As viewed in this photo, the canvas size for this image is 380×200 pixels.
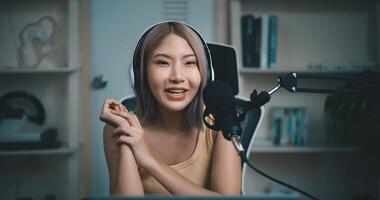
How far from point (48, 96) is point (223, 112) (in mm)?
1740

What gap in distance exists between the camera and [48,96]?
217 cm

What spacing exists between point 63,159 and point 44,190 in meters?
0.21

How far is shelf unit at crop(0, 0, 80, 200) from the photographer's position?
2035 mm

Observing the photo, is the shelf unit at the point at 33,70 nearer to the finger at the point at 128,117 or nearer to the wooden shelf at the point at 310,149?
the wooden shelf at the point at 310,149

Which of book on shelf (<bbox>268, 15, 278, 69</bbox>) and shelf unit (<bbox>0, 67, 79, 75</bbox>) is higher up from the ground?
book on shelf (<bbox>268, 15, 278, 69</bbox>)

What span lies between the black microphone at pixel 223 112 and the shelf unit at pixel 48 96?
4.82ft

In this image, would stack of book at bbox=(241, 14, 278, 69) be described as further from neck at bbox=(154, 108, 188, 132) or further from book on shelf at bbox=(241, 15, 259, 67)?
neck at bbox=(154, 108, 188, 132)

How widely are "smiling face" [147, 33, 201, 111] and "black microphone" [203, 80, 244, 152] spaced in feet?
1.37

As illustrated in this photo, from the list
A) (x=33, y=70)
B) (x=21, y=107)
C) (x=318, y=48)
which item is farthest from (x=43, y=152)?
(x=318, y=48)

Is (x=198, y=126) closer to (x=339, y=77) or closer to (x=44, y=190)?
(x=339, y=77)

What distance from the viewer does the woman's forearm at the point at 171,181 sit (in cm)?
99

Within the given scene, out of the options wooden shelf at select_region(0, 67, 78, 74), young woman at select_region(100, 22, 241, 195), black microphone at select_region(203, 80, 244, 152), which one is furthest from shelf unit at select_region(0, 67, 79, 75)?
black microphone at select_region(203, 80, 244, 152)

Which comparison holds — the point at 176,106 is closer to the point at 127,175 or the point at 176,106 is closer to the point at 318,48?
the point at 127,175

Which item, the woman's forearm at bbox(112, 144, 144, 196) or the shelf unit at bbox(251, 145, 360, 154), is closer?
the woman's forearm at bbox(112, 144, 144, 196)
